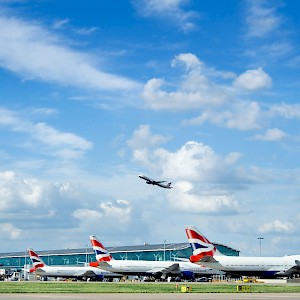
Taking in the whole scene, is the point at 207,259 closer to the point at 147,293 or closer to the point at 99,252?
the point at 99,252

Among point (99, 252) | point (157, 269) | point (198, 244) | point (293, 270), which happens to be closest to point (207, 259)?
point (198, 244)

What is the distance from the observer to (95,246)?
151250 mm

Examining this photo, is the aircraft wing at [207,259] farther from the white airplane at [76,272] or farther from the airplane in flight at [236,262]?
the white airplane at [76,272]

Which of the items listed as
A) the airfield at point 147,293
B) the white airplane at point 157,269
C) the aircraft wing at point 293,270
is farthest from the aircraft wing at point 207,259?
the airfield at point 147,293

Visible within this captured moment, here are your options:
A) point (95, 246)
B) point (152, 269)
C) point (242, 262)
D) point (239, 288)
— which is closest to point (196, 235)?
point (242, 262)

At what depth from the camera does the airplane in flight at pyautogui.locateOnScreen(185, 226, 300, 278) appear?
4803 inches

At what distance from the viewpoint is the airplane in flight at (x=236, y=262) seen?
122m

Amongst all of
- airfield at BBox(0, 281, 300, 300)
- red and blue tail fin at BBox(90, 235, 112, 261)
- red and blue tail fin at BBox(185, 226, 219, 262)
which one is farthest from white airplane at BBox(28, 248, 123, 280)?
airfield at BBox(0, 281, 300, 300)

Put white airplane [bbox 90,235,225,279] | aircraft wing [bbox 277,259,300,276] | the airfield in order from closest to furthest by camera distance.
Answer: the airfield → aircraft wing [bbox 277,259,300,276] → white airplane [bbox 90,235,225,279]

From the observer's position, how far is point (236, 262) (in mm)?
123938

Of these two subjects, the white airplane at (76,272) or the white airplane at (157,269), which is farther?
the white airplane at (76,272)

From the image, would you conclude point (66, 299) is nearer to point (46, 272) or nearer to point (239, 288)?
point (239, 288)

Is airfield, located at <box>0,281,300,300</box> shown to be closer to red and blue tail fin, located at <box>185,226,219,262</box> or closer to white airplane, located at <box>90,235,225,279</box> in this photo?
red and blue tail fin, located at <box>185,226,219,262</box>

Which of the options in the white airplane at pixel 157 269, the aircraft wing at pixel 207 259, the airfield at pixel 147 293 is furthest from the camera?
the white airplane at pixel 157 269
